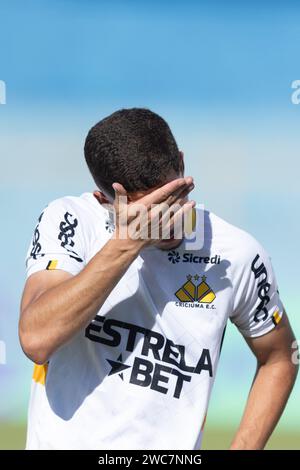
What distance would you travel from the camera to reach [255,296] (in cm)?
289

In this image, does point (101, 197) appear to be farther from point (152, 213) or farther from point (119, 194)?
point (152, 213)

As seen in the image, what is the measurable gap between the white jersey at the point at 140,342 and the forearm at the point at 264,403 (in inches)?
7.4

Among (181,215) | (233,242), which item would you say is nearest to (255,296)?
(233,242)

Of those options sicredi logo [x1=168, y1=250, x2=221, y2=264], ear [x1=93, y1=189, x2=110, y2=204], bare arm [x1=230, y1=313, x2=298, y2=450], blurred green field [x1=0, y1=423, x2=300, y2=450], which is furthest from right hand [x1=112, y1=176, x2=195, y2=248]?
blurred green field [x1=0, y1=423, x2=300, y2=450]

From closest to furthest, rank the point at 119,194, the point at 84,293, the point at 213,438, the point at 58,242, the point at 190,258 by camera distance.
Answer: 1. the point at 84,293
2. the point at 119,194
3. the point at 58,242
4. the point at 190,258
5. the point at 213,438

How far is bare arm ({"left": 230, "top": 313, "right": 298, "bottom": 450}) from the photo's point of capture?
2934mm

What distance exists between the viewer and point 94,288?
2.46m

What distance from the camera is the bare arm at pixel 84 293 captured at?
97.2 inches

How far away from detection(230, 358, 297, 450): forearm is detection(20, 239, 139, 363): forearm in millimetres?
773

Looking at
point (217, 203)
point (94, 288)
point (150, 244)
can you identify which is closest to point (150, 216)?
point (150, 244)

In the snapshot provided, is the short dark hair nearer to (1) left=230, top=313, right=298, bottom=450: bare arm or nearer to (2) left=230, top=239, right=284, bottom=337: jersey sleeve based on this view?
(2) left=230, top=239, right=284, bottom=337: jersey sleeve

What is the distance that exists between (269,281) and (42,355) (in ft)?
2.80

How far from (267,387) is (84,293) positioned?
869 mm
